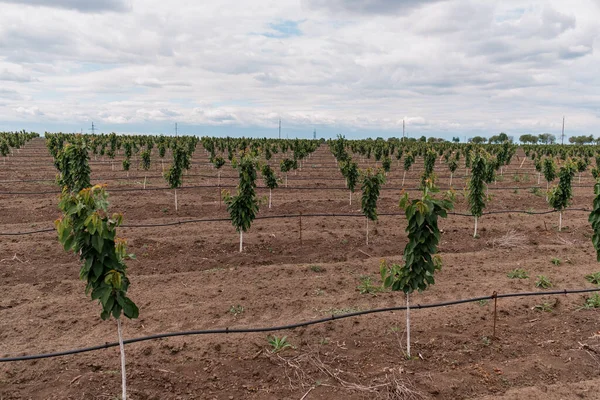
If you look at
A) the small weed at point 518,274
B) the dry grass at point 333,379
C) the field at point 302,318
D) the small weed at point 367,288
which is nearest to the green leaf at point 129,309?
the field at point 302,318

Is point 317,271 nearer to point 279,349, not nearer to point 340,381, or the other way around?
point 279,349

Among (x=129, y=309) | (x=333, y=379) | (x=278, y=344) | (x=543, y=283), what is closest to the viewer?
(x=129, y=309)

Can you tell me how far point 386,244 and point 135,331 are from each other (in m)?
8.45

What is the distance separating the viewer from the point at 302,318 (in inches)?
326

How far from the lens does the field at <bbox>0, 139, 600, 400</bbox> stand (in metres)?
6.17

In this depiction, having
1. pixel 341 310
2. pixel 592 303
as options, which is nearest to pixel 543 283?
pixel 592 303

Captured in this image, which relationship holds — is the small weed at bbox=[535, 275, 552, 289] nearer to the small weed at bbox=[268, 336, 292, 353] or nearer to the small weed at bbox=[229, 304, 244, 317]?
the small weed at bbox=[268, 336, 292, 353]

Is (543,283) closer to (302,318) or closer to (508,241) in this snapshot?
(508,241)

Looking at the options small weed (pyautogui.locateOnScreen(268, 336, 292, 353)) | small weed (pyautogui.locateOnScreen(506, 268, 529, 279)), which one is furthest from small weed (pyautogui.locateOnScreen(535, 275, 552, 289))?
small weed (pyautogui.locateOnScreen(268, 336, 292, 353))

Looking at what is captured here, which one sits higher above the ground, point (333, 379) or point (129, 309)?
point (129, 309)

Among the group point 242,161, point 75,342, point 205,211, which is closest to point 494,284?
point 242,161

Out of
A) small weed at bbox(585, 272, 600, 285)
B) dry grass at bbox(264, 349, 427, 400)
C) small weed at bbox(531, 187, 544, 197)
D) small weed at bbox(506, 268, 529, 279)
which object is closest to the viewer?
dry grass at bbox(264, 349, 427, 400)

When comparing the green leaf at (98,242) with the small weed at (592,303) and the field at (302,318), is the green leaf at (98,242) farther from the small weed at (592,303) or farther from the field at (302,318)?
the small weed at (592,303)

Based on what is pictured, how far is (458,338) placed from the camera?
296 inches
